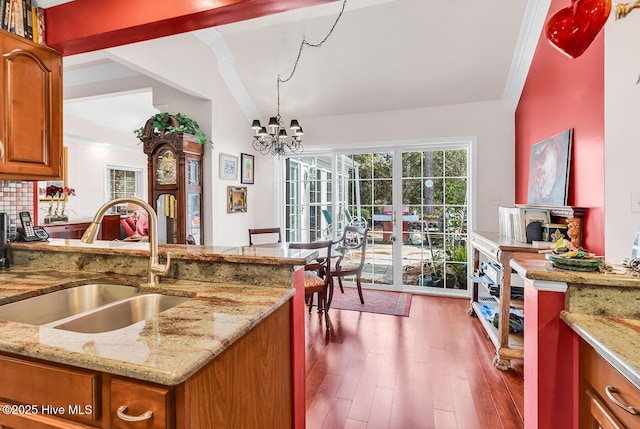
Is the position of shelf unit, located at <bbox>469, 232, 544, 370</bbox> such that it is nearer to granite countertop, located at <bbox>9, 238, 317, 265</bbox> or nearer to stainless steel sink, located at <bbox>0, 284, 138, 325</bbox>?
granite countertop, located at <bbox>9, 238, 317, 265</bbox>

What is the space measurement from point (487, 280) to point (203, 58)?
148 inches

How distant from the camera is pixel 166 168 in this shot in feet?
11.9

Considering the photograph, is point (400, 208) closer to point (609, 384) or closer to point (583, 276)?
point (583, 276)

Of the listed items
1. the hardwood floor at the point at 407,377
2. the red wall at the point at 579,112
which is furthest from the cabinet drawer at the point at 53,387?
the red wall at the point at 579,112

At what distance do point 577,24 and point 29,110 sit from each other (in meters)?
2.40

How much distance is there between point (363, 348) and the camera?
274 cm

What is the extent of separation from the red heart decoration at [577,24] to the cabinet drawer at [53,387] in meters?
1.59

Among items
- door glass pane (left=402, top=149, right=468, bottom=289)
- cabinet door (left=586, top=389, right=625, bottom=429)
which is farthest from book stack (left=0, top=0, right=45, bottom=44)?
door glass pane (left=402, top=149, right=468, bottom=289)

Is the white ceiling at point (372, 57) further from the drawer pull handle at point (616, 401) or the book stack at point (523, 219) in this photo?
the drawer pull handle at point (616, 401)

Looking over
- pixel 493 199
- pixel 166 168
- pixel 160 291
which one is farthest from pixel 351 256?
pixel 160 291

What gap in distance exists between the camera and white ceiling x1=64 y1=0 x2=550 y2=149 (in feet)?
10.1

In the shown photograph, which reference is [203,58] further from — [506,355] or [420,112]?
[506,355]

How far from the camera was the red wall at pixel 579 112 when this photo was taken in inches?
79.3

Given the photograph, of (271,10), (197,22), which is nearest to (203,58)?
(197,22)
